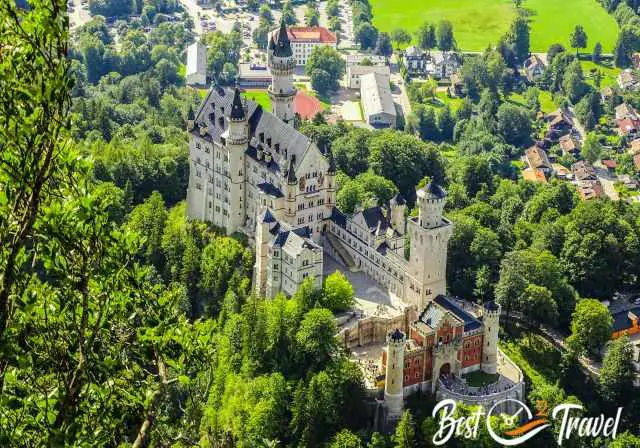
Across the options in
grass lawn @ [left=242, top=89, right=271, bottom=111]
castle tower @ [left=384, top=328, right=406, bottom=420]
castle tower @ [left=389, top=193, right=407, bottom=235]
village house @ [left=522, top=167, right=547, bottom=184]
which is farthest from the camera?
grass lawn @ [left=242, top=89, right=271, bottom=111]

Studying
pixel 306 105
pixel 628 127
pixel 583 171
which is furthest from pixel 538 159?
pixel 306 105

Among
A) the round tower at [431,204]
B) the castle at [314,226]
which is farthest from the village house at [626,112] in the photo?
the round tower at [431,204]

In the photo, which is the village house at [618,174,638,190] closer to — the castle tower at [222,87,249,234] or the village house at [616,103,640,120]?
the village house at [616,103,640,120]

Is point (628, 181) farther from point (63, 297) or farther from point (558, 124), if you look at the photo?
point (63, 297)

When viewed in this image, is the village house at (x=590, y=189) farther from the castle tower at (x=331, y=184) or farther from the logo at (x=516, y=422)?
the logo at (x=516, y=422)

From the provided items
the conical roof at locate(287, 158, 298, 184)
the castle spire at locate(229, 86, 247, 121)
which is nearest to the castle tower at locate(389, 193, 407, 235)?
the conical roof at locate(287, 158, 298, 184)

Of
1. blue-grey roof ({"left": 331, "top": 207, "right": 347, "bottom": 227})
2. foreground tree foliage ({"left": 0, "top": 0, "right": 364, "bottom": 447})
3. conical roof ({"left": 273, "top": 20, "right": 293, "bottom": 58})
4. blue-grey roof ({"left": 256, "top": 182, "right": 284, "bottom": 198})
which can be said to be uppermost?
foreground tree foliage ({"left": 0, "top": 0, "right": 364, "bottom": 447})
